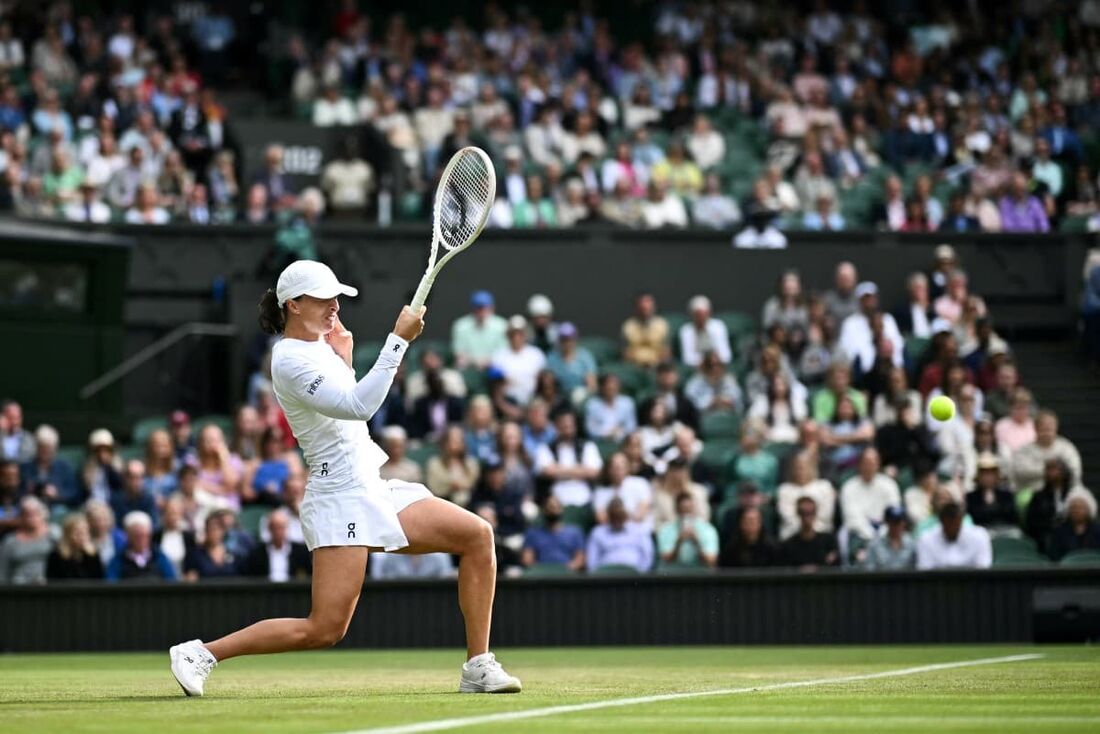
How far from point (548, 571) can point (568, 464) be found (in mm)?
1612

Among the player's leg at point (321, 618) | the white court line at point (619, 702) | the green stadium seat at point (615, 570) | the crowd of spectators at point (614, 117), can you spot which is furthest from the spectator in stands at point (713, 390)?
the player's leg at point (321, 618)

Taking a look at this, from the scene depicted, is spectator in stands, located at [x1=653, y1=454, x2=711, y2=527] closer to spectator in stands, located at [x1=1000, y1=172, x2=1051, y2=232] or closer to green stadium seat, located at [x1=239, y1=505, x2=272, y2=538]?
green stadium seat, located at [x1=239, y1=505, x2=272, y2=538]

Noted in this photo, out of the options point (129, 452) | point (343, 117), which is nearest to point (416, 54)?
point (343, 117)

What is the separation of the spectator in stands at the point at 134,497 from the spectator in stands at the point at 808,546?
5186 mm

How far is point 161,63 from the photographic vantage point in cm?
2428

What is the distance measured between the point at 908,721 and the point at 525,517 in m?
9.99

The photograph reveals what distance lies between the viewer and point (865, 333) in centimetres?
1916

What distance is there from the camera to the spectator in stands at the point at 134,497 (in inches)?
645

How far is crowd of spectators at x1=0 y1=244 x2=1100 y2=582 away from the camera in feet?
51.7

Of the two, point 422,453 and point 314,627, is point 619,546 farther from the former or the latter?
point 314,627

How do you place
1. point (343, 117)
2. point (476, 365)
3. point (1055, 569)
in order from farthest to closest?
point (343, 117)
point (476, 365)
point (1055, 569)

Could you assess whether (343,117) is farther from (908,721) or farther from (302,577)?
(908,721)

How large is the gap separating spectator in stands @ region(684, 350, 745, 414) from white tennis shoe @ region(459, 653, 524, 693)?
34.2 ft

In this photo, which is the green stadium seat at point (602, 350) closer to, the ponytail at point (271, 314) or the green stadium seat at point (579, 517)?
the green stadium seat at point (579, 517)
